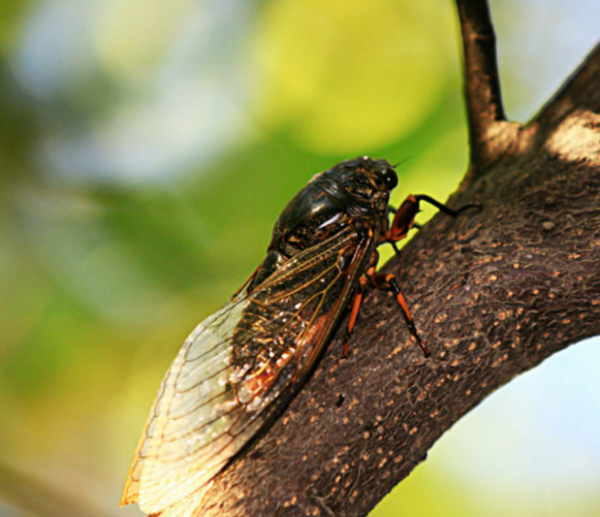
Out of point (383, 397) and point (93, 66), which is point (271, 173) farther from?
point (383, 397)

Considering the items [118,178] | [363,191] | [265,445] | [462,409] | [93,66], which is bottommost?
[462,409]

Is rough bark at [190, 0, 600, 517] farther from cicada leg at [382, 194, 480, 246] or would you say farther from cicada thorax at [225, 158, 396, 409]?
cicada leg at [382, 194, 480, 246]

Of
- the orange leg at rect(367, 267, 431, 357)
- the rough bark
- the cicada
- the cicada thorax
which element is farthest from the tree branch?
the orange leg at rect(367, 267, 431, 357)

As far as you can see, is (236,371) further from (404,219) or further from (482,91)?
(482,91)

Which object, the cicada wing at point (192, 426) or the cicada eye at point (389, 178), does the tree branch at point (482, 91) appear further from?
the cicada wing at point (192, 426)

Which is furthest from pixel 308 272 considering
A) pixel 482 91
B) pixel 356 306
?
pixel 482 91

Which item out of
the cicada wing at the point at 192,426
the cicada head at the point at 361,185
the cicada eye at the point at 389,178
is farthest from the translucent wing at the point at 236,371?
the cicada eye at the point at 389,178

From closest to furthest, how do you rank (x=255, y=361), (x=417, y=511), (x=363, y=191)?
(x=255, y=361) → (x=363, y=191) → (x=417, y=511)

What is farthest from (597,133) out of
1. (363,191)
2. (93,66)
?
(93,66)
